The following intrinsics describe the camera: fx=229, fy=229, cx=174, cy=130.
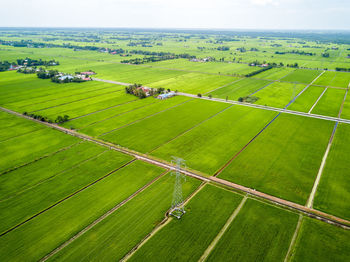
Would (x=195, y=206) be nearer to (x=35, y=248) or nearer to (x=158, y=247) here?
(x=158, y=247)

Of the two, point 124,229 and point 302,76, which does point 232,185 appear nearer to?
point 124,229

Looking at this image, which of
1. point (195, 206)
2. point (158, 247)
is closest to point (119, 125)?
point (195, 206)

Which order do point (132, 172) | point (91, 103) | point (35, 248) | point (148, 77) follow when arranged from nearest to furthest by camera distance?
point (35, 248), point (132, 172), point (91, 103), point (148, 77)

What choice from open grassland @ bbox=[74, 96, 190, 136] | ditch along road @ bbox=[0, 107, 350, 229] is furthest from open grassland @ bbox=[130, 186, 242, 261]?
open grassland @ bbox=[74, 96, 190, 136]

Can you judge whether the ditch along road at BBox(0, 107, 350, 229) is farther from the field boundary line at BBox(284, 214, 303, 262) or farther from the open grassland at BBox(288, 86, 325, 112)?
the open grassland at BBox(288, 86, 325, 112)

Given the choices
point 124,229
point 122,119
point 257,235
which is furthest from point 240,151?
point 122,119
